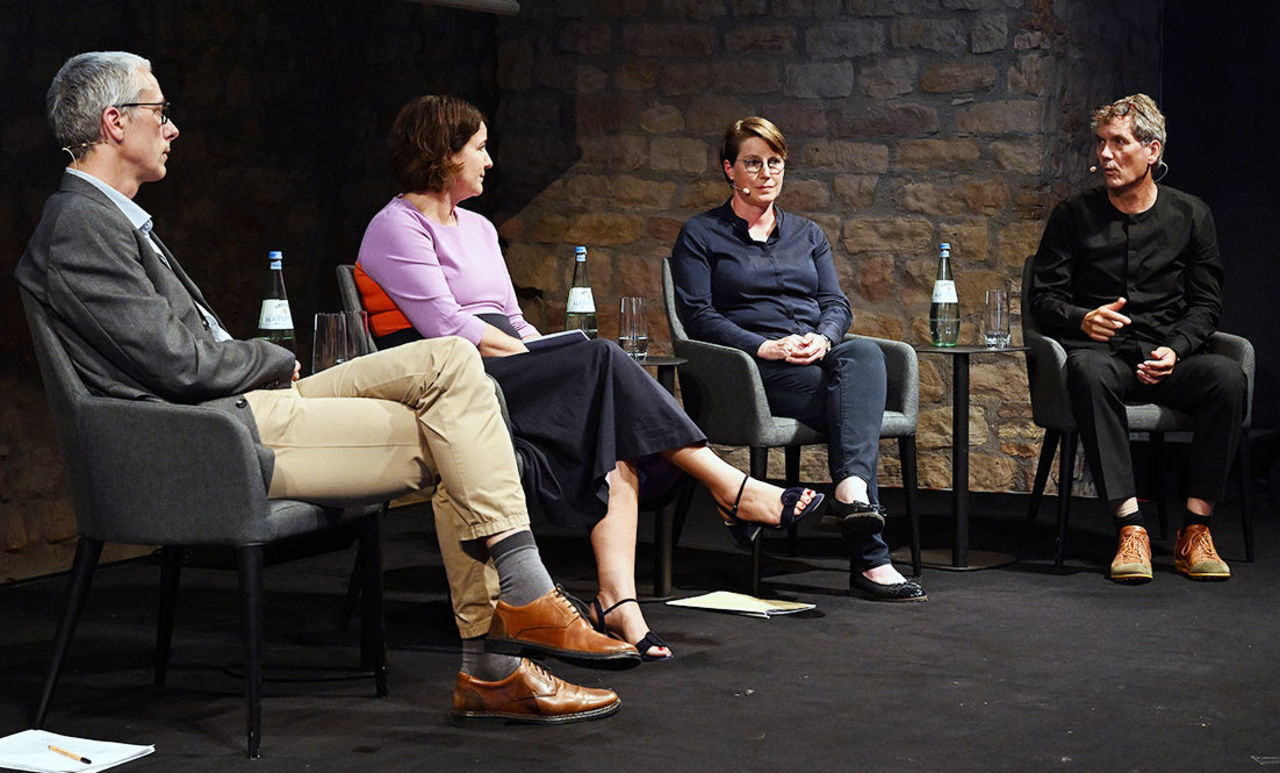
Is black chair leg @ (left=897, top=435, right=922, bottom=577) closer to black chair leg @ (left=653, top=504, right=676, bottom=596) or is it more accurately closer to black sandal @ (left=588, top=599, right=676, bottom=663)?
black chair leg @ (left=653, top=504, right=676, bottom=596)

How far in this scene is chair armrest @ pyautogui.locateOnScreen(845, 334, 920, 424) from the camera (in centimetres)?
456

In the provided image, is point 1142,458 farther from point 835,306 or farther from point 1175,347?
point 835,306

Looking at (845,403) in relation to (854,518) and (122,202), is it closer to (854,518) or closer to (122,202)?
(854,518)

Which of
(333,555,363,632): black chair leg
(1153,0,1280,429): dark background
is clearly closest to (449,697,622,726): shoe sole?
(333,555,363,632): black chair leg

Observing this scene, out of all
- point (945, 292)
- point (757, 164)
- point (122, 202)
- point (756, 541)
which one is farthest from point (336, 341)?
point (945, 292)

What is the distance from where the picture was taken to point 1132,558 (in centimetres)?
447

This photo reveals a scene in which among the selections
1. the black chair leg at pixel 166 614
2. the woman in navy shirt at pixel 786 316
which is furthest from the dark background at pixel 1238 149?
the black chair leg at pixel 166 614

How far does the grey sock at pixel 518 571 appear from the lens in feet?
10.0

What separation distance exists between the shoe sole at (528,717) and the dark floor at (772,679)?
1.2 inches

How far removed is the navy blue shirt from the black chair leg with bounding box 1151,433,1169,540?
1.25 m

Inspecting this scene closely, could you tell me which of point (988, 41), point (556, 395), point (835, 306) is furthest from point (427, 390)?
point (988, 41)

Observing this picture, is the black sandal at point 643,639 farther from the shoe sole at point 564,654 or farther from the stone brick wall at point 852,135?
the stone brick wall at point 852,135

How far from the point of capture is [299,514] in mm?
2994

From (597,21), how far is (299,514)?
12.8 ft
